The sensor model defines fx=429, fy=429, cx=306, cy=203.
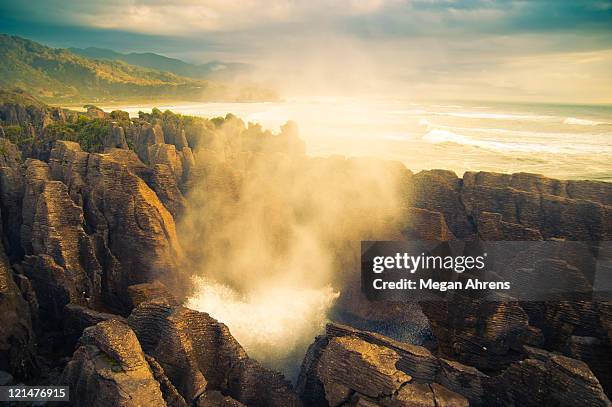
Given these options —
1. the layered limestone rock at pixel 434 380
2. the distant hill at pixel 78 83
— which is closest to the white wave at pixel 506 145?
the layered limestone rock at pixel 434 380

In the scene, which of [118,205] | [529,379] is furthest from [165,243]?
[529,379]

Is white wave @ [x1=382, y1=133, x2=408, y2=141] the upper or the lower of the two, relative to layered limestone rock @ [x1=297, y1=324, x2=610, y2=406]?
upper

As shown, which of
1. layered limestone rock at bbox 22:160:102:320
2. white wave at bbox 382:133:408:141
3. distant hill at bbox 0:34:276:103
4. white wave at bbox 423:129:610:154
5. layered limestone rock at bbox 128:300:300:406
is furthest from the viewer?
distant hill at bbox 0:34:276:103

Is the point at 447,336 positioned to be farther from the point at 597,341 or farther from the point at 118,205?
the point at 118,205

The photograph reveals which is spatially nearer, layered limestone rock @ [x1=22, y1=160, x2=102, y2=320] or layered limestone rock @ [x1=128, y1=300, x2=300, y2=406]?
layered limestone rock @ [x1=128, y1=300, x2=300, y2=406]

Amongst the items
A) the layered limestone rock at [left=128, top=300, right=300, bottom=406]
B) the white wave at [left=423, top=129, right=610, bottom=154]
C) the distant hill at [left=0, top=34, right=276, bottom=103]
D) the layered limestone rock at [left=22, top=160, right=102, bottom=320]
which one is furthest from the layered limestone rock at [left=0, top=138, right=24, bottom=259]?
the distant hill at [left=0, top=34, right=276, bottom=103]

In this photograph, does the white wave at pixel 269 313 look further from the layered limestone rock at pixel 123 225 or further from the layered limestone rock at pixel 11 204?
the layered limestone rock at pixel 11 204

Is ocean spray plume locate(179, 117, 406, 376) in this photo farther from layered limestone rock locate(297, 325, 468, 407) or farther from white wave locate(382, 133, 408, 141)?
white wave locate(382, 133, 408, 141)
